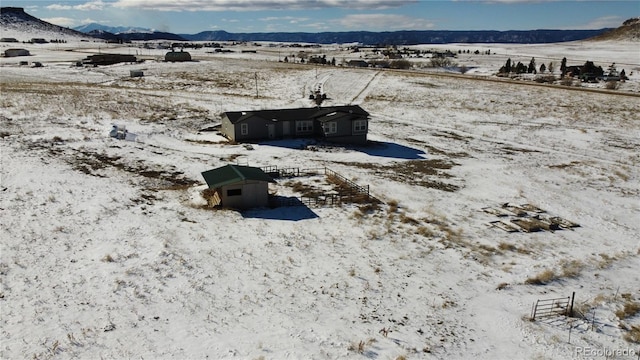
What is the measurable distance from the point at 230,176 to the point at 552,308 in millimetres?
19356

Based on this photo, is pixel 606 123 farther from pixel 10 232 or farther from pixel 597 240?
pixel 10 232

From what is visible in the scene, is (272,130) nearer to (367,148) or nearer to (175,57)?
(367,148)

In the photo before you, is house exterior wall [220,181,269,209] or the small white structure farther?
the small white structure

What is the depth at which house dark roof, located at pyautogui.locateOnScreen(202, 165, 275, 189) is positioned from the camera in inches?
1109

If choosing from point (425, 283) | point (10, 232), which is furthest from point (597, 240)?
point (10, 232)

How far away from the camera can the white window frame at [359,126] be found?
153ft

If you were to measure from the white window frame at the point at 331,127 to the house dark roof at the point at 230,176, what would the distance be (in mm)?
16729

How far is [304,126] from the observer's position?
4803 cm

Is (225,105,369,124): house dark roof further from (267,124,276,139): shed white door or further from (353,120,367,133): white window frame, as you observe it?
(353,120,367,133): white window frame

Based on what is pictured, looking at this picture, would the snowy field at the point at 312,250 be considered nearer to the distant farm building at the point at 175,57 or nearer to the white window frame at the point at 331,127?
the white window frame at the point at 331,127

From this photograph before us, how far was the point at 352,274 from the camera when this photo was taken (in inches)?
850

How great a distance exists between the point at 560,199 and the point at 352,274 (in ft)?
67.3

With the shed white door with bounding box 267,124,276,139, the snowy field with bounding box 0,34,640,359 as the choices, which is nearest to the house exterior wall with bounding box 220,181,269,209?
the snowy field with bounding box 0,34,640,359

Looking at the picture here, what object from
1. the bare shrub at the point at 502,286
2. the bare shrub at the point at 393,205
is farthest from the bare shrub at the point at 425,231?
the bare shrub at the point at 502,286
